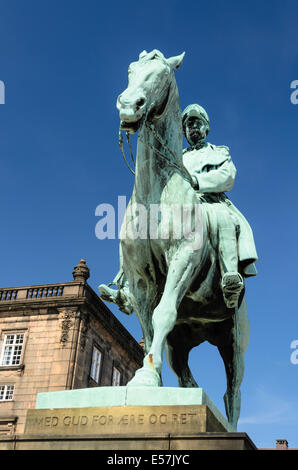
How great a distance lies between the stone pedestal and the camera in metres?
4.09

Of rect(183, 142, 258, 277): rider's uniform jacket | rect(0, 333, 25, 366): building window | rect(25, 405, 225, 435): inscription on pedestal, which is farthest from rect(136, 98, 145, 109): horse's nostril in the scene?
rect(0, 333, 25, 366): building window

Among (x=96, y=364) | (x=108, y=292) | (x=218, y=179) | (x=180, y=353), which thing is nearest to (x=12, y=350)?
(x=96, y=364)

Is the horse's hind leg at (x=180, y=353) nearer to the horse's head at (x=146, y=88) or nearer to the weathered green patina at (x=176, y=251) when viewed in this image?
the weathered green patina at (x=176, y=251)

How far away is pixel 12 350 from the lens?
3175 centimetres

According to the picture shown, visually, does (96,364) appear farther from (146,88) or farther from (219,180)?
(146,88)

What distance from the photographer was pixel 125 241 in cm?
557

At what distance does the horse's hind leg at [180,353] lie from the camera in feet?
21.0

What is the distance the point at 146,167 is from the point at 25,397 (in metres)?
26.7

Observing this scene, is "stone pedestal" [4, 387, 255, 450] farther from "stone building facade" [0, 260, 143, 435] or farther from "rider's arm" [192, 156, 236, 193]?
"stone building facade" [0, 260, 143, 435]

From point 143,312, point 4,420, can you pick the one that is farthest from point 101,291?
point 4,420

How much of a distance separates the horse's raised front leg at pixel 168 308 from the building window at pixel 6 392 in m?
27.3

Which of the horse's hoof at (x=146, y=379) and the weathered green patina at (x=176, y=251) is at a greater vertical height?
the weathered green patina at (x=176, y=251)

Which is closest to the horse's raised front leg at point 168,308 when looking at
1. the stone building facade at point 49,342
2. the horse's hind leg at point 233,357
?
the horse's hind leg at point 233,357
